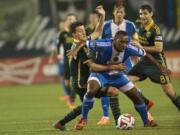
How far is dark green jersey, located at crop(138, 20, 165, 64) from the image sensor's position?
14133 mm

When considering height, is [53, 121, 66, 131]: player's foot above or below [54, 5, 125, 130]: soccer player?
below

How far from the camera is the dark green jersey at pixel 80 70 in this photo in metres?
13.4

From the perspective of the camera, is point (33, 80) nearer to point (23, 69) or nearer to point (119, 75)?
point (23, 69)

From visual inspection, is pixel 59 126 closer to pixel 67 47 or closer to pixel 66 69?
pixel 67 47

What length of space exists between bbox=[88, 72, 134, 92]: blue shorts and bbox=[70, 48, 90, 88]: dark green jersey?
675mm

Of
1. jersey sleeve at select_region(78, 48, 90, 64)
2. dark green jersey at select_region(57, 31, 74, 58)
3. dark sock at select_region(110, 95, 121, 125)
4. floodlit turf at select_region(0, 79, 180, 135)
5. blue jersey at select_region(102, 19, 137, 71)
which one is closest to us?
floodlit turf at select_region(0, 79, 180, 135)

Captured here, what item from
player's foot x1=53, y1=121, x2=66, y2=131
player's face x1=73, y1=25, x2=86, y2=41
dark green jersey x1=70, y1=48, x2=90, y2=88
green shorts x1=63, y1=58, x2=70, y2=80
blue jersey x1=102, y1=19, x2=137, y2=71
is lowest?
green shorts x1=63, y1=58, x2=70, y2=80

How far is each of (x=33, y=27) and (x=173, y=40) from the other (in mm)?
5322

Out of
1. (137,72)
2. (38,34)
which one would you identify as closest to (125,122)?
(137,72)

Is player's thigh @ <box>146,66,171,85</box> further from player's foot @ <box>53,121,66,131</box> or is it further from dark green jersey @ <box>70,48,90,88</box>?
player's foot @ <box>53,121,66,131</box>

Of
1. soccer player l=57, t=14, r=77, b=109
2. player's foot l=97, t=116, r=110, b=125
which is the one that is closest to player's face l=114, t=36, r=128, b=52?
player's foot l=97, t=116, r=110, b=125

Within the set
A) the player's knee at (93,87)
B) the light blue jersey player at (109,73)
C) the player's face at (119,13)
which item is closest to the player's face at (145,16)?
the player's face at (119,13)

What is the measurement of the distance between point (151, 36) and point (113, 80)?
1813mm

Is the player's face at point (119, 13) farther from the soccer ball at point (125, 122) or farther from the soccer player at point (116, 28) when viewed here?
the soccer ball at point (125, 122)
